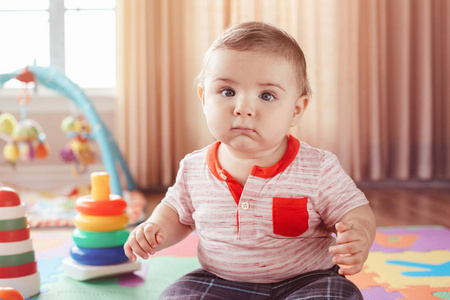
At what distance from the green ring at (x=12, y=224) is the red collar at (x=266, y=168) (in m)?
0.43

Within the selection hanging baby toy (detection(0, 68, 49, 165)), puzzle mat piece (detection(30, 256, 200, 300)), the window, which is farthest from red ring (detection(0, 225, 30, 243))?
the window

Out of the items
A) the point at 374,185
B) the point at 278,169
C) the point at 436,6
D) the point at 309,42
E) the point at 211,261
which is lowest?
the point at 374,185

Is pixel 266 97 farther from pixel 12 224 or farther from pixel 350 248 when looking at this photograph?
pixel 12 224

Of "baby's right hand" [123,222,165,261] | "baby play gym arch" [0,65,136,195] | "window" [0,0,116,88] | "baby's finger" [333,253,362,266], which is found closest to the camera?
"baby's finger" [333,253,362,266]

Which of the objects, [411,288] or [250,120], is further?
[411,288]

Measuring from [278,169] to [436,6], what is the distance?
2.17 metres

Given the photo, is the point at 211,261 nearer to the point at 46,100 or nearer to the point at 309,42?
the point at 309,42

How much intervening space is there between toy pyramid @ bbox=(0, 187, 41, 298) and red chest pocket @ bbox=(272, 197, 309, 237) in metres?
0.54

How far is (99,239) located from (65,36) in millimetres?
1981

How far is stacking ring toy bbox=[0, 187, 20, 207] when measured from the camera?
3.31 ft

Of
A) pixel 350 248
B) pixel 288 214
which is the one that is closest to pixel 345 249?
pixel 350 248

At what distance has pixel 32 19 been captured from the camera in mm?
2842

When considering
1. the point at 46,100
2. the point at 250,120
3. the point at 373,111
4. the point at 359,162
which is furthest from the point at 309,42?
the point at 250,120

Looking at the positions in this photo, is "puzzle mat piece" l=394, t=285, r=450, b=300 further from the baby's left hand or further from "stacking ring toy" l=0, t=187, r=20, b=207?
"stacking ring toy" l=0, t=187, r=20, b=207
